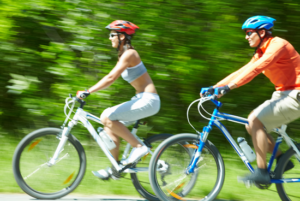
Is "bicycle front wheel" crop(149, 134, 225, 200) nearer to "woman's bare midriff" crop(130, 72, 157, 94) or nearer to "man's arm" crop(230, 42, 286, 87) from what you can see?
"woman's bare midriff" crop(130, 72, 157, 94)

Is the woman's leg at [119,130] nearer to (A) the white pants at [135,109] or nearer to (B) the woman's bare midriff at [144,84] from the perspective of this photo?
(A) the white pants at [135,109]

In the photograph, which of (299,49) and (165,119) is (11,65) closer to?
(165,119)

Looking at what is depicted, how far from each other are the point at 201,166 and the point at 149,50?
2.20 m

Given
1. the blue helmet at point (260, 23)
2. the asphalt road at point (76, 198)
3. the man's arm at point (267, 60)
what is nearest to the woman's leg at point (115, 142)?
the asphalt road at point (76, 198)

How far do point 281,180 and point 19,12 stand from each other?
183 inches

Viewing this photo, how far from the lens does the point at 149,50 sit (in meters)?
5.53

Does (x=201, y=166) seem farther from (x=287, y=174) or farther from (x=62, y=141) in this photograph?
(x=62, y=141)

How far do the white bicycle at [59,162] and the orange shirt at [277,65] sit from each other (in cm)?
129

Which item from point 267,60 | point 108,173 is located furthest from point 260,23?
point 108,173

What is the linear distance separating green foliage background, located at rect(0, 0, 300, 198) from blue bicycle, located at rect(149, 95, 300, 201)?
1.62m

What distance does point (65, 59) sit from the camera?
5727 mm

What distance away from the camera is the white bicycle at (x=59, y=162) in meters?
4.05

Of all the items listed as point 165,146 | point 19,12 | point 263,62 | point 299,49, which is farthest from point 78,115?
point 299,49

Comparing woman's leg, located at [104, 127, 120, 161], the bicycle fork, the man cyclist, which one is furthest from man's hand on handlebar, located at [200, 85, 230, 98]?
woman's leg, located at [104, 127, 120, 161]
